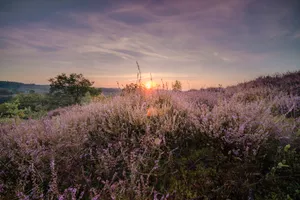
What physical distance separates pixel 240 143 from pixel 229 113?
764 millimetres

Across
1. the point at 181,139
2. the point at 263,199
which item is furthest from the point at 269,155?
the point at 181,139

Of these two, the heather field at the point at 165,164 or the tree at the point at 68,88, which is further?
the tree at the point at 68,88

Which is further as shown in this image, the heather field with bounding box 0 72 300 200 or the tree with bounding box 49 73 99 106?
the tree with bounding box 49 73 99 106

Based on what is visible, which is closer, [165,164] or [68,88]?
[165,164]

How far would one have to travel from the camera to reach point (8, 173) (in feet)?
8.32

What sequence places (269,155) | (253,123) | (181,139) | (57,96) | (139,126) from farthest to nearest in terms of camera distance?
(57,96) → (139,126) → (181,139) → (253,123) → (269,155)

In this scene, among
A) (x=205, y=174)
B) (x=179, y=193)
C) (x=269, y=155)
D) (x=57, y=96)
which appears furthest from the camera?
(x=57, y=96)

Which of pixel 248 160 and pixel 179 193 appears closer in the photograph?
pixel 179 193

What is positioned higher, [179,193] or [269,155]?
[269,155]

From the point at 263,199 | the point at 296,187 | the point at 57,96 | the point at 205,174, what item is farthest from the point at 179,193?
the point at 57,96

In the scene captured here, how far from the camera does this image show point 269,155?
2.39 meters

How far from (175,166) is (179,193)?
469mm

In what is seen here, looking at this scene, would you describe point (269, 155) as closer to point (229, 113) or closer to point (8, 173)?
point (229, 113)

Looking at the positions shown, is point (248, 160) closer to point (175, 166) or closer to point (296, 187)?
point (296, 187)
